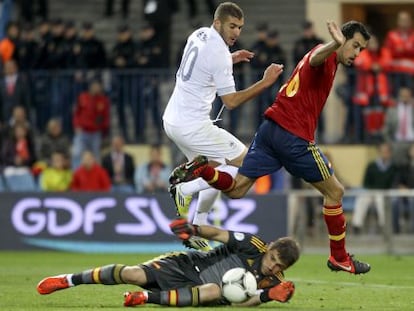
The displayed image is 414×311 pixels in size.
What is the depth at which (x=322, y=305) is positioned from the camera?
1262 centimetres

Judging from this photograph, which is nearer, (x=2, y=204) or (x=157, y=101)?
(x=2, y=204)

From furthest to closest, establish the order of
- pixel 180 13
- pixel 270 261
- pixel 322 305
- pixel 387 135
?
pixel 180 13 < pixel 387 135 < pixel 322 305 < pixel 270 261

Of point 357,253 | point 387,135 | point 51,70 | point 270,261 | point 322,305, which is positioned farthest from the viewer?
point 51,70

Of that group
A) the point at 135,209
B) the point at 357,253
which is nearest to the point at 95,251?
the point at 135,209

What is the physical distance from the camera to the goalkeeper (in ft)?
38.6

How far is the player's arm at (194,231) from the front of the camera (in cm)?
1157

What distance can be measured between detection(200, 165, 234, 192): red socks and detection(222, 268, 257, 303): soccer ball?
5.99ft

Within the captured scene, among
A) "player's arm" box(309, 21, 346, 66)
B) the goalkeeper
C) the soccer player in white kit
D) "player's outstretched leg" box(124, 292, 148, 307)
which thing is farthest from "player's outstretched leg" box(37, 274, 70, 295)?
"player's arm" box(309, 21, 346, 66)

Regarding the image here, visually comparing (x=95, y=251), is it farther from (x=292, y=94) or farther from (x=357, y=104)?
(x=292, y=94)

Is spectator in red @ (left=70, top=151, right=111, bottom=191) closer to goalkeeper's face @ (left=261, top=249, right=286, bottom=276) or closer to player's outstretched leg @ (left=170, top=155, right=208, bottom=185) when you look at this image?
player's outstretched leg @ (left=170, top=155, right=208, bottom=185)

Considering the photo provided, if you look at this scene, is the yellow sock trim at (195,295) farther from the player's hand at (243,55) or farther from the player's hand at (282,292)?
the player's hand at (243,55)

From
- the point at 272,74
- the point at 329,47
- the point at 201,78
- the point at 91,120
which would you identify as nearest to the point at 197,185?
the point at 201,78

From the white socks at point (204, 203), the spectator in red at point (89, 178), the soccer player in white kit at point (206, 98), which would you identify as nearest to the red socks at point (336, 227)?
the soccer player in white kit at point (206, 98)

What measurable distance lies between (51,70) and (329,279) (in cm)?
1073
